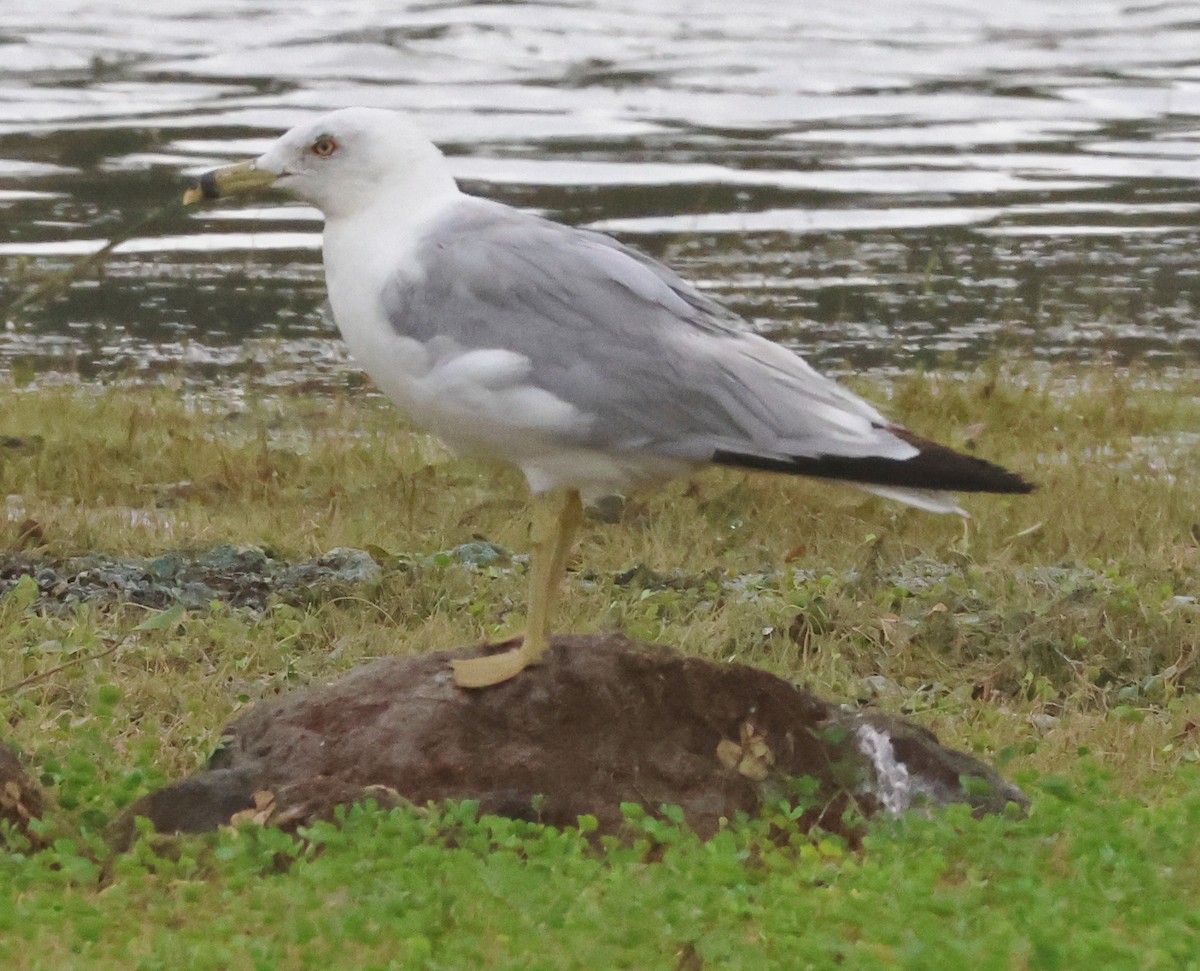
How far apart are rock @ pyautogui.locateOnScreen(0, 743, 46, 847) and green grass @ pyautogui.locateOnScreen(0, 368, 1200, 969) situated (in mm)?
55

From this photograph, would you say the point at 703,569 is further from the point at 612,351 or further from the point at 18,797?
the point at 18,797

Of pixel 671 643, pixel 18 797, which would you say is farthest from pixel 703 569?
pixel 18 797

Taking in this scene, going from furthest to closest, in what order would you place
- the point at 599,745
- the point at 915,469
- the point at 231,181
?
the point at 231,181 → the point at 599,745 → the point at 915,469

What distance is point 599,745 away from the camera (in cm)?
548

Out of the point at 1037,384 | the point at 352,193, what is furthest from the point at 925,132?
the point at 352,193

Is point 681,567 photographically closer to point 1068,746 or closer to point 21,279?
point 1068,746

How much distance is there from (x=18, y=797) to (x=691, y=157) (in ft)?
43.3

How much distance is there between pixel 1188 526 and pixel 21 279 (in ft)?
24.8

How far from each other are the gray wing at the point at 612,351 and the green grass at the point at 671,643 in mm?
935

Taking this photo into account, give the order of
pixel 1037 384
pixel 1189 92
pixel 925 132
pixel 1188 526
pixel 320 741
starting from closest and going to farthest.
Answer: pixel 320 741 < pixel 1188 526 < pixel 1037 384 < pixel 925 132 < pixel 1189 92

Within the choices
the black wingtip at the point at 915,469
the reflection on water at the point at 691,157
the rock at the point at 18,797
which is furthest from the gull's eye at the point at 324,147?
the reflection on water at the point at 691,157

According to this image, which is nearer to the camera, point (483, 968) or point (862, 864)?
point (483, 968)

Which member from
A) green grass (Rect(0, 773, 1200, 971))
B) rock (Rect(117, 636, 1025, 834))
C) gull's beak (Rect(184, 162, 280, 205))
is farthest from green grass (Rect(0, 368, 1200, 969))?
gull's beak (Rect(184, 162, 280, 205))

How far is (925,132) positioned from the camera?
19.1 m
